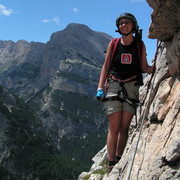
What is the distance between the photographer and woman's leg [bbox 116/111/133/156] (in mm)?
A: 6719

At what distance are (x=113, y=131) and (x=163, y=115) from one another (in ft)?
5.90

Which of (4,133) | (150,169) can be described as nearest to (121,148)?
(150,169)

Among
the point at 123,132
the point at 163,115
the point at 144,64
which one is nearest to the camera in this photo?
the point at 163,115

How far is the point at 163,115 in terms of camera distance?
5.58 metres

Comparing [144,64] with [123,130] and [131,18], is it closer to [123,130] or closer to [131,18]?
[131,18]

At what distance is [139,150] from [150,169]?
911mm

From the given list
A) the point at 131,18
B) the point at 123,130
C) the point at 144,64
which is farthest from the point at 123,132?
the point at 131,18

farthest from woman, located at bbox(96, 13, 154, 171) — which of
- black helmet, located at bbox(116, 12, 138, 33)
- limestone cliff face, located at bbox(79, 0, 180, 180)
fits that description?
limestone cliff face, located at bbox(79, 0, 180, 180)

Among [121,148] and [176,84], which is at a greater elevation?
[176,84]

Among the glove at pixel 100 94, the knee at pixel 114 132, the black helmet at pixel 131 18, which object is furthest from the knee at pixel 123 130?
the black helmet at pixel 131 18

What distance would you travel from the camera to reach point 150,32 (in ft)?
20.4

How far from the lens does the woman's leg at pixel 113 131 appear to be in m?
6.69

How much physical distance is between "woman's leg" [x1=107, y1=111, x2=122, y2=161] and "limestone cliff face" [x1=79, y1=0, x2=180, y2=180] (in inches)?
18.9

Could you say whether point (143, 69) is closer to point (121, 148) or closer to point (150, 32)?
point (150, 32)
